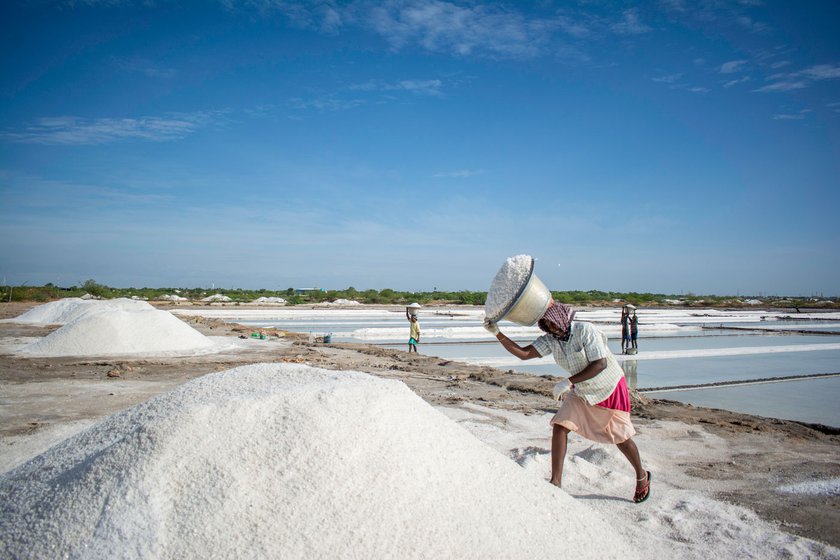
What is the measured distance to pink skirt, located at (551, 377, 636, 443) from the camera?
110 inches

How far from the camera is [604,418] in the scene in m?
2.82

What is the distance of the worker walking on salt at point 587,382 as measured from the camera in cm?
277

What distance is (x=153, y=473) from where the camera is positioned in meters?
1.99

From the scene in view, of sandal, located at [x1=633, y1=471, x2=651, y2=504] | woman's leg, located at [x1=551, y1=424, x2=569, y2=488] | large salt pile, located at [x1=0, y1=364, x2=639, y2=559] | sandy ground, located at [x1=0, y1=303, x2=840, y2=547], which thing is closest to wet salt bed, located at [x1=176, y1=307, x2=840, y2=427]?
sandy ground, located at [x1=0, y1=303, x2=840, y2=547]

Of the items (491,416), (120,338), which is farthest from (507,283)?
(120,338)

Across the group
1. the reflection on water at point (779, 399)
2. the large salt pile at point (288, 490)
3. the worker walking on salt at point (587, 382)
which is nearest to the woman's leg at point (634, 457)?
the worker walking on salt at point (587, 382)

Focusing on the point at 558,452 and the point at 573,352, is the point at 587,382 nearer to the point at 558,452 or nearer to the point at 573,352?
the point at 573,352

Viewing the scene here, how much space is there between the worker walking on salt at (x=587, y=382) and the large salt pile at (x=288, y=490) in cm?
53

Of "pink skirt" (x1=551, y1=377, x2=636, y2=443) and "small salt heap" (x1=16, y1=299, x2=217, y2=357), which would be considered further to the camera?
"small salt heap" (x1=16, y1=299, x2=217, y2=357)

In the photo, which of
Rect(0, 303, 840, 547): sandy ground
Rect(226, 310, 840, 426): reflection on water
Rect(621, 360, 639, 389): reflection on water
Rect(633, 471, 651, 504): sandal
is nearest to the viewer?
Rect(633, 471, 651, 504): sandal

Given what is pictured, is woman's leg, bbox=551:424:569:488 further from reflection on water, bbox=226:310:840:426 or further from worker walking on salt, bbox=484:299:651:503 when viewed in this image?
reflection on water, bbox=226:310:840:426

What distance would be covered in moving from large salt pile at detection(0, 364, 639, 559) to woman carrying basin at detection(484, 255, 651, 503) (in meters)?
0.54

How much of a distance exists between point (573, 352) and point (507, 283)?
1.56 feet

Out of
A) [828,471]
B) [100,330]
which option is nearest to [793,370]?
[828,471]
